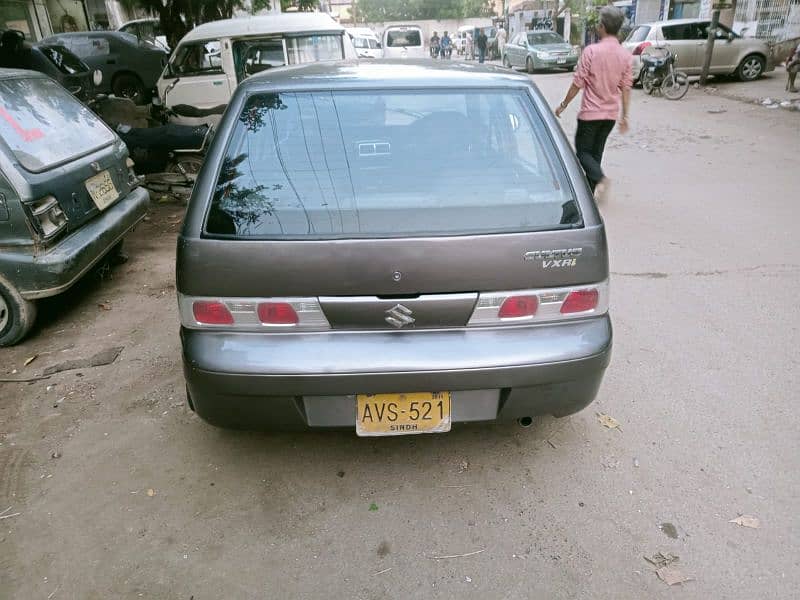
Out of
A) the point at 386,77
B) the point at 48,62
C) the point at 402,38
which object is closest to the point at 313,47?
the point at 48,62

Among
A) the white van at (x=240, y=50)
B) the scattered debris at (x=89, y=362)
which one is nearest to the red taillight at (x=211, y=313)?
the scattered debris at (x=89, y=362)

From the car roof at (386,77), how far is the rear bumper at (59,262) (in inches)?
72.9

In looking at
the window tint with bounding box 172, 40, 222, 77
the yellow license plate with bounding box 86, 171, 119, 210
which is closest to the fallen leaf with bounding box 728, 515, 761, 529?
the yellow license plate with bounding box 86, 171, 119, 210

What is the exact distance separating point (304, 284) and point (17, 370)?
7.99 ft

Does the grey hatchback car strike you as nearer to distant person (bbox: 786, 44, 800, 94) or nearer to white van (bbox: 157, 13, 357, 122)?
white van (bbox: 157, 13, 357, 122)

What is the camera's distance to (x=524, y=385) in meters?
2.23


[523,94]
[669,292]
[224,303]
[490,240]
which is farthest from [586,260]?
[669,292]

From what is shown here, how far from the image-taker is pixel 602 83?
18.6ft

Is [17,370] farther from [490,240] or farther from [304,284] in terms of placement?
[490,240]

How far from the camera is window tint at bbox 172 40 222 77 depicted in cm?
878

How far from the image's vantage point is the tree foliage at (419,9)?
62.1 meters

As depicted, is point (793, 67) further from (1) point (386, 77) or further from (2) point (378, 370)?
(2) point (378, 370)

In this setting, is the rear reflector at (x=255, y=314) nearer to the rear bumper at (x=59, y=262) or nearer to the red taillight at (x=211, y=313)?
the red taillight at (x=211, y=313)

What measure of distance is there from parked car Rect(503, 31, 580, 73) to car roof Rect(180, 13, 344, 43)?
1452 cm
